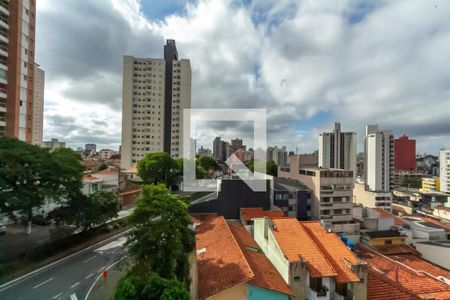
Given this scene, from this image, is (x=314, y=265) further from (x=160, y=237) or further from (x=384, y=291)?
(x=160, y=237)

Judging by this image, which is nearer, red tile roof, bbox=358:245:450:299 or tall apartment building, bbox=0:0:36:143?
red tile roof, bbox=358:245:450:299

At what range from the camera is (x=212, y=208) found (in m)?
22.7

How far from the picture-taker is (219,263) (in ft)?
41.2

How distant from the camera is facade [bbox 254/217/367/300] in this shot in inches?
445

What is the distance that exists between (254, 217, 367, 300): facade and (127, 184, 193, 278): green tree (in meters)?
4.56

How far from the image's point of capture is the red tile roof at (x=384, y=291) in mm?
12219

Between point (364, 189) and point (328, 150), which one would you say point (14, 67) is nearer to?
point (364, 189)

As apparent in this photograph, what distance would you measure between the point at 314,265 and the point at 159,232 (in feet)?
23.0

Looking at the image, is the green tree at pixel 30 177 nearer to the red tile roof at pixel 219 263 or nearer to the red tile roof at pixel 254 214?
the red tile roof at pixel 219 263

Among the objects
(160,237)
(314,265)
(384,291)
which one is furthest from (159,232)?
(384,291)

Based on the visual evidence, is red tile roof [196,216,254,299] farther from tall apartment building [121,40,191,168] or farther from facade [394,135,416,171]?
facade [394,135,416,171]

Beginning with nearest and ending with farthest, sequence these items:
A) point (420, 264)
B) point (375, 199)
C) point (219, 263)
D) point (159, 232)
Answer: point (159, 232)
point (219, 263)
point (420, 264)
point (375, 199)

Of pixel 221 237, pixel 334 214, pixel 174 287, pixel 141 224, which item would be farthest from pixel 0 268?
pixel 334 214

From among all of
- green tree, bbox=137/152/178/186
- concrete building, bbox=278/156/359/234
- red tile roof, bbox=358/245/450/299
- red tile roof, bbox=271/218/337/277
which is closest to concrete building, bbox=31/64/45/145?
green tree, bbox=137/152/178/186
